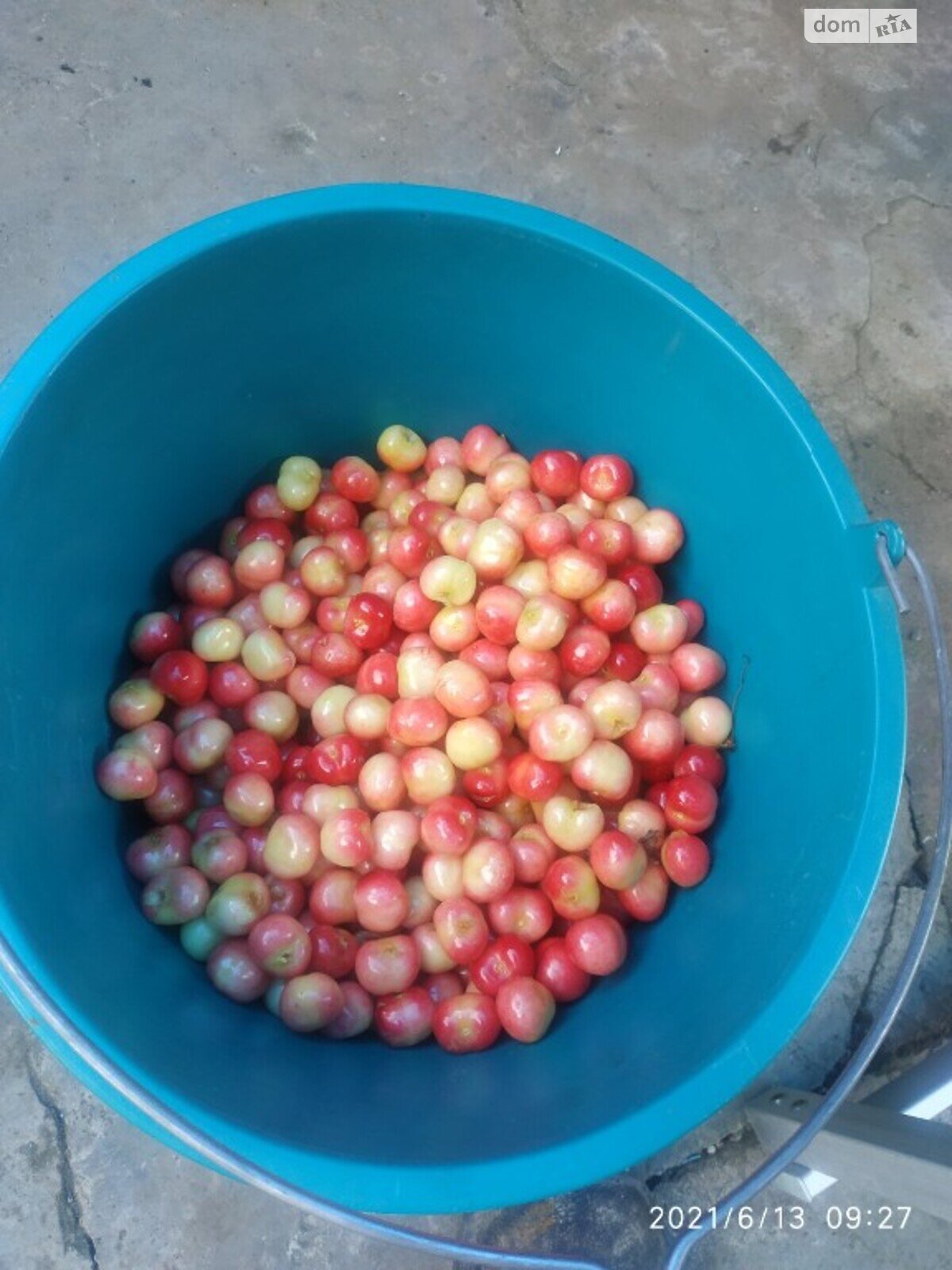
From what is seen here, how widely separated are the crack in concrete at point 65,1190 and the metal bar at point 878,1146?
3.57 ft

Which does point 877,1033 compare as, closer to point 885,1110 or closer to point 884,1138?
point 884,1138

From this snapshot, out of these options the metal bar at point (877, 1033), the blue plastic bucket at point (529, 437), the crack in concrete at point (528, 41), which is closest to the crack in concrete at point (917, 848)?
the blue plastic bucket at point (529, 437)

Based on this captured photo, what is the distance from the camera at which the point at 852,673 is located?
130 centimetres

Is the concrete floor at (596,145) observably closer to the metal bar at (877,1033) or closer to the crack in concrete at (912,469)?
the crack in concrete at (912,469)

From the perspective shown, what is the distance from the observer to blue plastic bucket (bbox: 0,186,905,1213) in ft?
3.77

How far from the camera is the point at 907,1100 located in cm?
158

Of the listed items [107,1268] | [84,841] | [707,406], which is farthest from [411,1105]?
[707,406]

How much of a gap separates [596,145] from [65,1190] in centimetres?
237

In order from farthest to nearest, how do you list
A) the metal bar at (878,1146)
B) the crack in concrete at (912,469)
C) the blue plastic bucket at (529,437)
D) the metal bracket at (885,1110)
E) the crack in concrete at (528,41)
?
the crack in concrete at (528,41) < the crack in concrete at (912,469) < the metal bracket at (885,1110) < the metal bar at (878,1146) < the blue plastic bucket at (529,437)

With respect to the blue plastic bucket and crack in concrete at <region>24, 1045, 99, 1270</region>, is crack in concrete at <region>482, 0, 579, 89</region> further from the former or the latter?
crack in concrete at <region>24, 1045, 99, 1270</region>

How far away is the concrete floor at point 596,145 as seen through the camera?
2.27 metres

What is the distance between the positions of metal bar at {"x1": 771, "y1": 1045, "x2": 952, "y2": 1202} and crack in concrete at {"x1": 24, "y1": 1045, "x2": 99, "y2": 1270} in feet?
3.57

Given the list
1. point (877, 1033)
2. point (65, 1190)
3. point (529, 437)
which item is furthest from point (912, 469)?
point (65, 1190)

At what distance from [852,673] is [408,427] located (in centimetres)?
89
